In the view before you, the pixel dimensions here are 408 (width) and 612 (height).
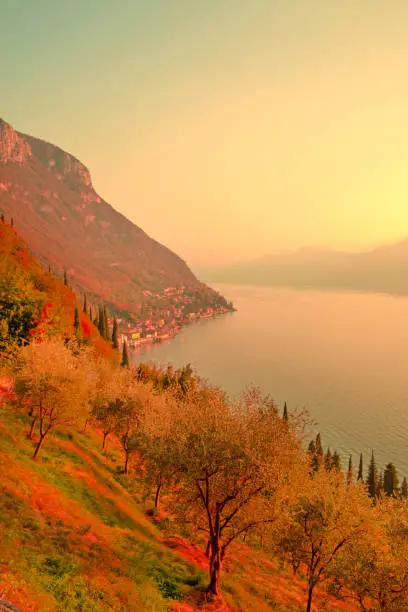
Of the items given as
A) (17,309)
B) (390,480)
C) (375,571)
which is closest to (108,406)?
(17,309)

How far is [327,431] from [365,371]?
7103 cm

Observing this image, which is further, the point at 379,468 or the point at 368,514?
the point at 379,468

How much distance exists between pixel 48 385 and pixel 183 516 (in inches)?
553

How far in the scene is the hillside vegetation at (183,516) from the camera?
1591 cm

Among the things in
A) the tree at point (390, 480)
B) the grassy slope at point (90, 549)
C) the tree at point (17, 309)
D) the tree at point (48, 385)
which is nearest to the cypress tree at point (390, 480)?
the tree at point (390, 480)

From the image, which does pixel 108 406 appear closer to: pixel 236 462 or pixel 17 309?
pixel 17 309

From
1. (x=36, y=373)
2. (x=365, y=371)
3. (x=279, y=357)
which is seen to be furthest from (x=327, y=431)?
(x=36, y=373)

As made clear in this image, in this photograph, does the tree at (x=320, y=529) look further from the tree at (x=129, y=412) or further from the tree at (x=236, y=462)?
the tree at (x=129, y=412)

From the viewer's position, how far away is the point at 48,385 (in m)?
27.5

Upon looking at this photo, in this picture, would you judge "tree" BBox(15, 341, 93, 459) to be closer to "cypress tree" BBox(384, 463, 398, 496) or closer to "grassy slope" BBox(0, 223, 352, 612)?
"grassy slope" BBox(0, 223, 352, 612)

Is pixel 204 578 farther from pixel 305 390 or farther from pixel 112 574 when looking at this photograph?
pixel 305 390

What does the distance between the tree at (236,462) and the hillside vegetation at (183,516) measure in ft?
0.25

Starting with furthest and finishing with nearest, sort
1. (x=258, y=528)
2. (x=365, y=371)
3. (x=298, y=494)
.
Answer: (x=365, y=371)
(x=298, y=494)
(x=258, y=528)

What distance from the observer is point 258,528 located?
2020cm
